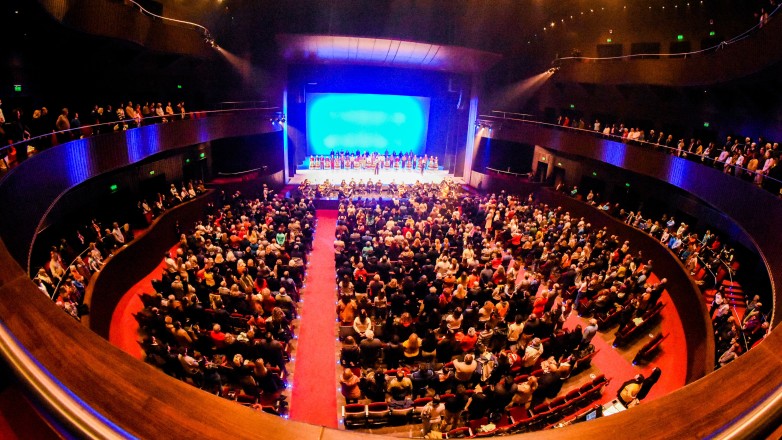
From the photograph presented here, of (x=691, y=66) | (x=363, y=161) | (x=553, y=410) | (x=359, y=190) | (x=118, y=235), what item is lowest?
(x=553, y=410)

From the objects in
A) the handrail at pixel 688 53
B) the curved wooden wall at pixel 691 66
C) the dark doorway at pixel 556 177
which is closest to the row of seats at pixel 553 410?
the curved wooden wall at pixel 691 66

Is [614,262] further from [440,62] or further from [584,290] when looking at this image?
[440,62]

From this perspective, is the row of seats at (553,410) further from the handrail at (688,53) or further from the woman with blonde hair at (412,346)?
the handrail at (688,53)

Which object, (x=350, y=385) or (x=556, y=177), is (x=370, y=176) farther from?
(x=350, y=385)

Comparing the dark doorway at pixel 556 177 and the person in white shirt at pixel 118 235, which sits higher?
the dark doorway at pixel 556 177

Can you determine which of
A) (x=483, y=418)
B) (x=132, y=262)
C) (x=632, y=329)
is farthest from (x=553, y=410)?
(x=132, y=262)

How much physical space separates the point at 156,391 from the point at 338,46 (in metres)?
20.3

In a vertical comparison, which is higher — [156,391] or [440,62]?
[440,62]

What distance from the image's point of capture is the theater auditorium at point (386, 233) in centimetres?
161

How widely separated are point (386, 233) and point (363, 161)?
12891mm

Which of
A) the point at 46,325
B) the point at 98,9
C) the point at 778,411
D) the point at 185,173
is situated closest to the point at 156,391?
the point at 46,325

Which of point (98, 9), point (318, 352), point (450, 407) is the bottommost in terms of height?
point (318, 352)

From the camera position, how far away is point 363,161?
998 inches

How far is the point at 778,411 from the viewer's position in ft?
4.22
